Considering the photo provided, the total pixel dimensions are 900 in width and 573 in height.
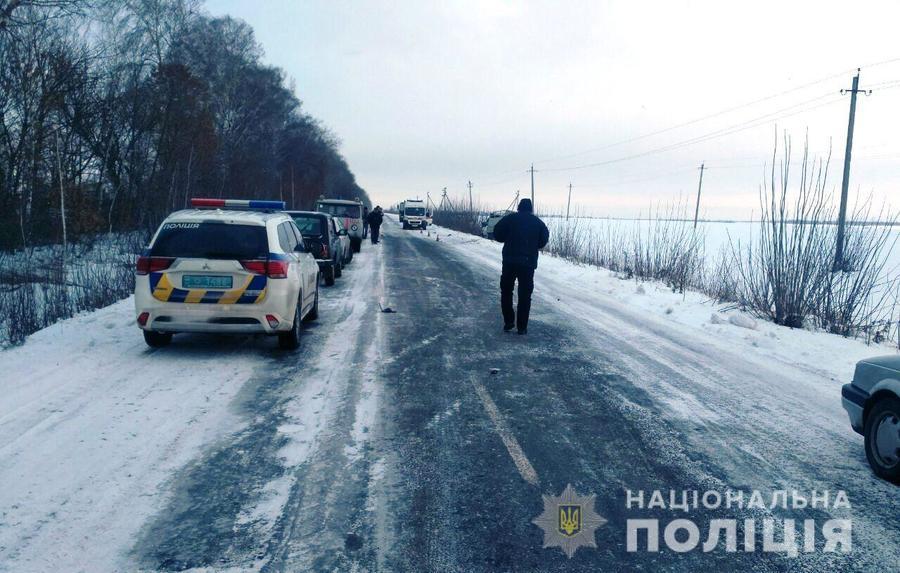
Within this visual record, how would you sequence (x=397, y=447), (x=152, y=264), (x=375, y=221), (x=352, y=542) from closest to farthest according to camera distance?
(x=352, y=542) → (x=397, y=447) → (x=152, y=264) → (x=375, y=221)

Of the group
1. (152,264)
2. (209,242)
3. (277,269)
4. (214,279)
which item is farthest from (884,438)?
(152,264)

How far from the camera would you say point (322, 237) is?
15.0 metres

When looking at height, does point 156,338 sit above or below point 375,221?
below

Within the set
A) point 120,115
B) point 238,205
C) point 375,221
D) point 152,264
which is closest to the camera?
point 152,264

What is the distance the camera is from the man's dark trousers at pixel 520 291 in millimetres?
9203

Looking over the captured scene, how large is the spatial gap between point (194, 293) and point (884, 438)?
6.96 metres

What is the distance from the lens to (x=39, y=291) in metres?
14.7

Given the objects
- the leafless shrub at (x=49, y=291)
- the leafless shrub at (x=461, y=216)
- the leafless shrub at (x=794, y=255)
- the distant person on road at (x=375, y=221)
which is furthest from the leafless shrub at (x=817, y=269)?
the leafless shrub at (x=461, y=216)

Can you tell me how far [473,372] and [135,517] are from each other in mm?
4047

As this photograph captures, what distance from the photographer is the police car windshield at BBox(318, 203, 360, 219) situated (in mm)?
24719

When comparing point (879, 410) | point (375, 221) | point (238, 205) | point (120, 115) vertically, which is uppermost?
point (120, 115)

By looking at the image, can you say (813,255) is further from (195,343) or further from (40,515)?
(40,515)

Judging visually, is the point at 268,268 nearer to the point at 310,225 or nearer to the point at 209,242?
the point at 209,242

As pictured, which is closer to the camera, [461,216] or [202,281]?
[202,281]
